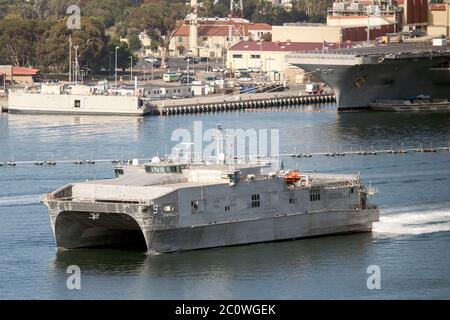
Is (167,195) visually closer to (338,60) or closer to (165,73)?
(338,60)

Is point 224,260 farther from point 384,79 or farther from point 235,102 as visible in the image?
point 235,102

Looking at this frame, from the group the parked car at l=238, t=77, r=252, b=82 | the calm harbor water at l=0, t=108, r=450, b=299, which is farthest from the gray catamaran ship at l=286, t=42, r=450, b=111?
the calm harbor water at l=0, t=108, r=450, b=299

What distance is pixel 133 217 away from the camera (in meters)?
53.8

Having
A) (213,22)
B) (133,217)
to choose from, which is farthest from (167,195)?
(213,22)

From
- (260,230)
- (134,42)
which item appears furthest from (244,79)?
(260,230)

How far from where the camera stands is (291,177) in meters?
57.7

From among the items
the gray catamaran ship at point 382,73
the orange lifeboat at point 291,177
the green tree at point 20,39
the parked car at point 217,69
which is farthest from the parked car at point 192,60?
the orange lifeboat at point 291,177

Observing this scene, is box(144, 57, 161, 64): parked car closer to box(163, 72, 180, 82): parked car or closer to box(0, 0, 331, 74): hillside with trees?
box(0, 0, 331, 74): hillside with trees

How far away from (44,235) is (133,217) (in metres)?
4.98

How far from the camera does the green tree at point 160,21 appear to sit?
158 metres

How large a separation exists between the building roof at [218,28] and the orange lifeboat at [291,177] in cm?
10385

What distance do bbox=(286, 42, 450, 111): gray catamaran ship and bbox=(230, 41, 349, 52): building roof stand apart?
19.7 m

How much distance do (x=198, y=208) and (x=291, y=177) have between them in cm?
429

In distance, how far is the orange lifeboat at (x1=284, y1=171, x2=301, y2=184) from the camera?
189 feet
